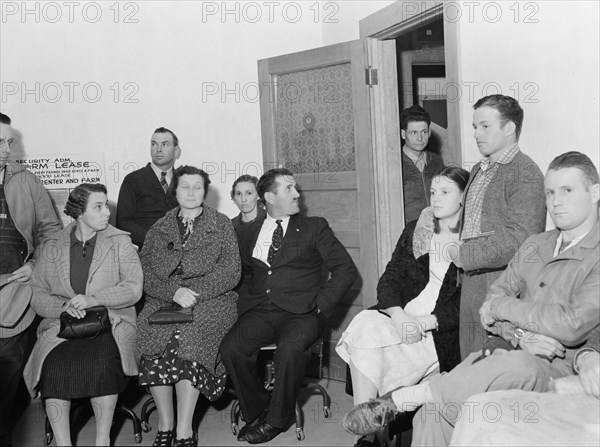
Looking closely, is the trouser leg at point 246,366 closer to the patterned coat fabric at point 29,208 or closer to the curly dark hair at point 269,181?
the curly dark hair at point 269,181

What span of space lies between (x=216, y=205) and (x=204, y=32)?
121 centimetres

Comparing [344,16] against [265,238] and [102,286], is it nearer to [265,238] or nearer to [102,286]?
[265,238]

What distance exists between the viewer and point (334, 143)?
18.1 ft

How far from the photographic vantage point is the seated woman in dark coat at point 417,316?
12.6 ft

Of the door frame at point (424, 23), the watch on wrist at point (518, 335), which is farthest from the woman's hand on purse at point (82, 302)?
the watch on wrist at point (518, 335)

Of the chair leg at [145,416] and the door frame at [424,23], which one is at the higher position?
the door frame at [424,23]

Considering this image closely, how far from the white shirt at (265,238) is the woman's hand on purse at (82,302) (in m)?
0.93

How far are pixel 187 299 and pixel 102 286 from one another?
1.46ft

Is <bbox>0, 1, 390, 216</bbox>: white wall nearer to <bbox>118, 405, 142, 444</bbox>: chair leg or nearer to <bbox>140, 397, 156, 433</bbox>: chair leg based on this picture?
<bbox>140, 397, 156, 433</bbox>: chair leg

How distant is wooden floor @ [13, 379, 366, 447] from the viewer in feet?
14.2

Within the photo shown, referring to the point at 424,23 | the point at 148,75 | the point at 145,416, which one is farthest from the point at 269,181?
the point at 148,75

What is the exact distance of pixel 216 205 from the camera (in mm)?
6094

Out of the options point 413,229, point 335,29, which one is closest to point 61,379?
point 413,229

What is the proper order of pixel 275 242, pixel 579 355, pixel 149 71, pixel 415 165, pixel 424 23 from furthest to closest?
pixel 149 71
pixel 415 165
pixel 424 23
pixel 275 242
pixel 579 355
